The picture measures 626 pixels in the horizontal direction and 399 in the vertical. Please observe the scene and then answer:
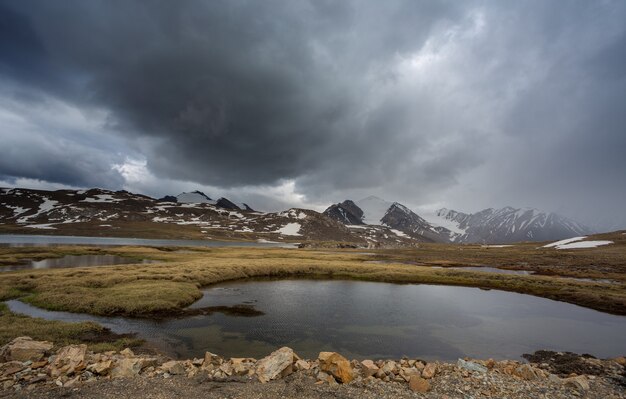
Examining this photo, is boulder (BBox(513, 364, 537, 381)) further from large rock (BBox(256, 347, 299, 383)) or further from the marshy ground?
the marshy ground

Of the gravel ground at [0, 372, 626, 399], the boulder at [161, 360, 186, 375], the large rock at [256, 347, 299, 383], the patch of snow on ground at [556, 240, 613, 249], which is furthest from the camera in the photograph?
the patch of snow on ground at [556, 240, 613, 249]

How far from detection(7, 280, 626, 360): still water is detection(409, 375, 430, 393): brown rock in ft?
28.2

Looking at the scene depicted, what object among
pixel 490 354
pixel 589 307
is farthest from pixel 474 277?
pixel 490 354

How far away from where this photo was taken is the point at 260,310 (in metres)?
37.2

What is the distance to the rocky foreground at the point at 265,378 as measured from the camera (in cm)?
1516

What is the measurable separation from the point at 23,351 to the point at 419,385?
21.3m

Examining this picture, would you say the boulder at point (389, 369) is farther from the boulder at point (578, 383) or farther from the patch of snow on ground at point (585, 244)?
the patch of snow on ground at point (585, 244)

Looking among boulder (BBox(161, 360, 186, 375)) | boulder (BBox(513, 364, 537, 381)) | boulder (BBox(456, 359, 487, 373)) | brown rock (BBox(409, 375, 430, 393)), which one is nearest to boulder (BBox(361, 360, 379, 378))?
brown rock (BBox(409, 375, 430, 393))

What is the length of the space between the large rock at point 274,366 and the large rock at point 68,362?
9083 mm

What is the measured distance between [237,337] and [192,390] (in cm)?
1273

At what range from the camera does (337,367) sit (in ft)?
56.2

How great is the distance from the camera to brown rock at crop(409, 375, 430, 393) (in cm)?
1591

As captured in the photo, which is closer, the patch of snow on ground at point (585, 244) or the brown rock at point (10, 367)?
the brown rock at point (10, 367)

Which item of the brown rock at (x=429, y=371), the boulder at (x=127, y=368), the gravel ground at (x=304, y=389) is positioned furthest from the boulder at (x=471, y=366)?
the boulder at (x=127, y=368)
